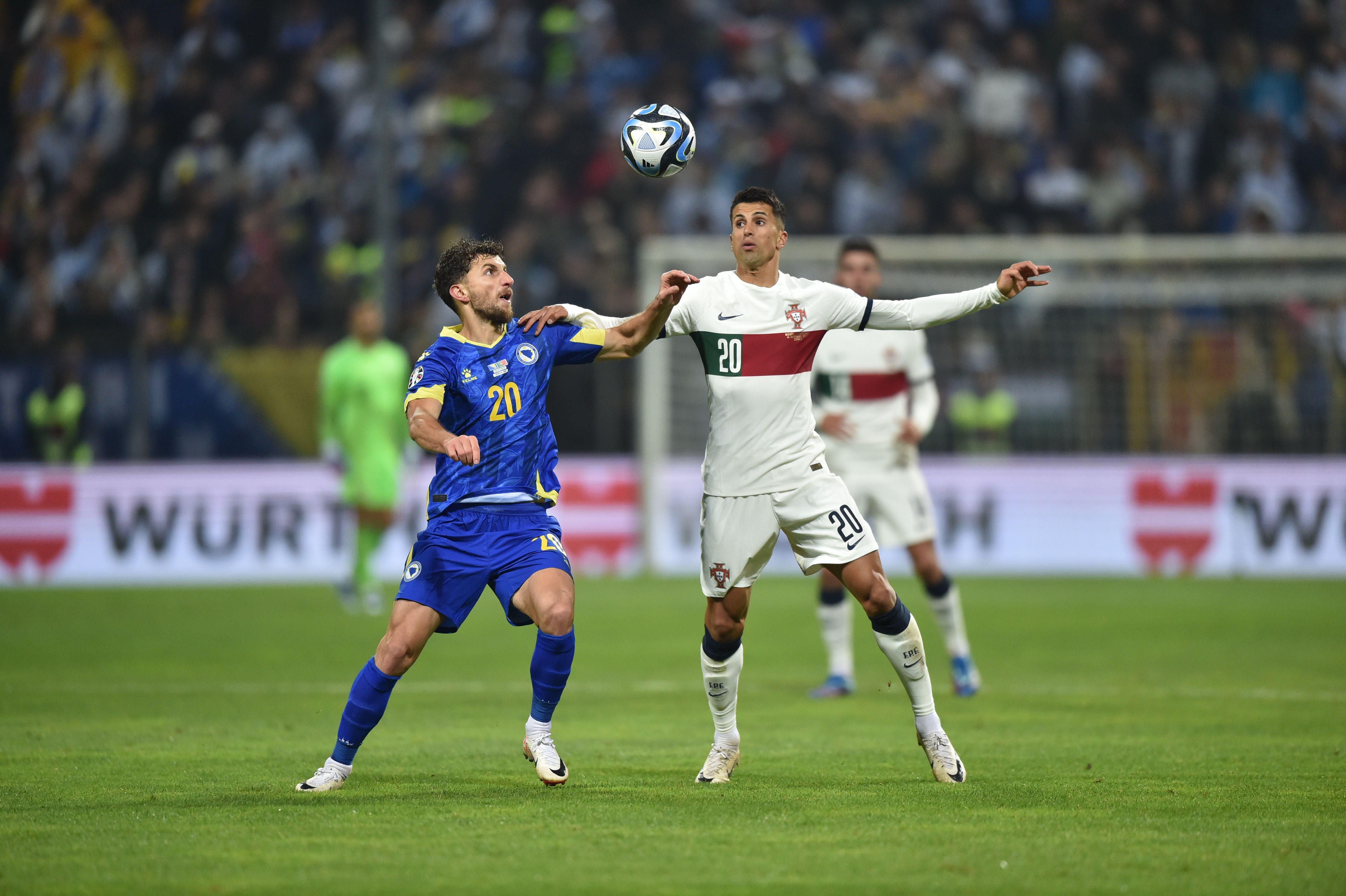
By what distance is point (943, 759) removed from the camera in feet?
21.5

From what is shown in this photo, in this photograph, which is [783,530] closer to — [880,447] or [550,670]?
[550,670]

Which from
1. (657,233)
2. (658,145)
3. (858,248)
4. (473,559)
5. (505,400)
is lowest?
(473,559)

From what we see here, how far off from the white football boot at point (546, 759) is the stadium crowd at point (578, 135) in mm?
12774

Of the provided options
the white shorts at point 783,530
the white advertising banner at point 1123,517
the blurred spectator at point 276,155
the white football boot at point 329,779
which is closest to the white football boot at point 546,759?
the white football boot at point 329,779

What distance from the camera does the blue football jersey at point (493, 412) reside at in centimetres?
654

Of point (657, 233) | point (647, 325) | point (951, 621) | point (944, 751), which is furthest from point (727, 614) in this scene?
point (657, 233)

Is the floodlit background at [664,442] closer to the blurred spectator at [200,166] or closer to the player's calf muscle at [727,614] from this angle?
the blurred spectator at [200,166]

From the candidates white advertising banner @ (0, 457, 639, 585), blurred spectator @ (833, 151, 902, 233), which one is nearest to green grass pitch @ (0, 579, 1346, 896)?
white advertising banner @ (0, 457, 639, 585)

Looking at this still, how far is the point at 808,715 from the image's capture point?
885cm

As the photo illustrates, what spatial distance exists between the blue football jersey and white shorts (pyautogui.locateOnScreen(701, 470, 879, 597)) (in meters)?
0.71

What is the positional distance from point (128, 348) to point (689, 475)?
6.19 meters

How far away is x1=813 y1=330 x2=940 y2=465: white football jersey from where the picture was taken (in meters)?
10.2

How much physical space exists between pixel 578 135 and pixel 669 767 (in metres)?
16.2

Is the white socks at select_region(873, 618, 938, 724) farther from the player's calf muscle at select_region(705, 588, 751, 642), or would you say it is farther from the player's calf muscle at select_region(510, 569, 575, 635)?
the player's calf muscle at select_region(510, 569, 575, 635)
